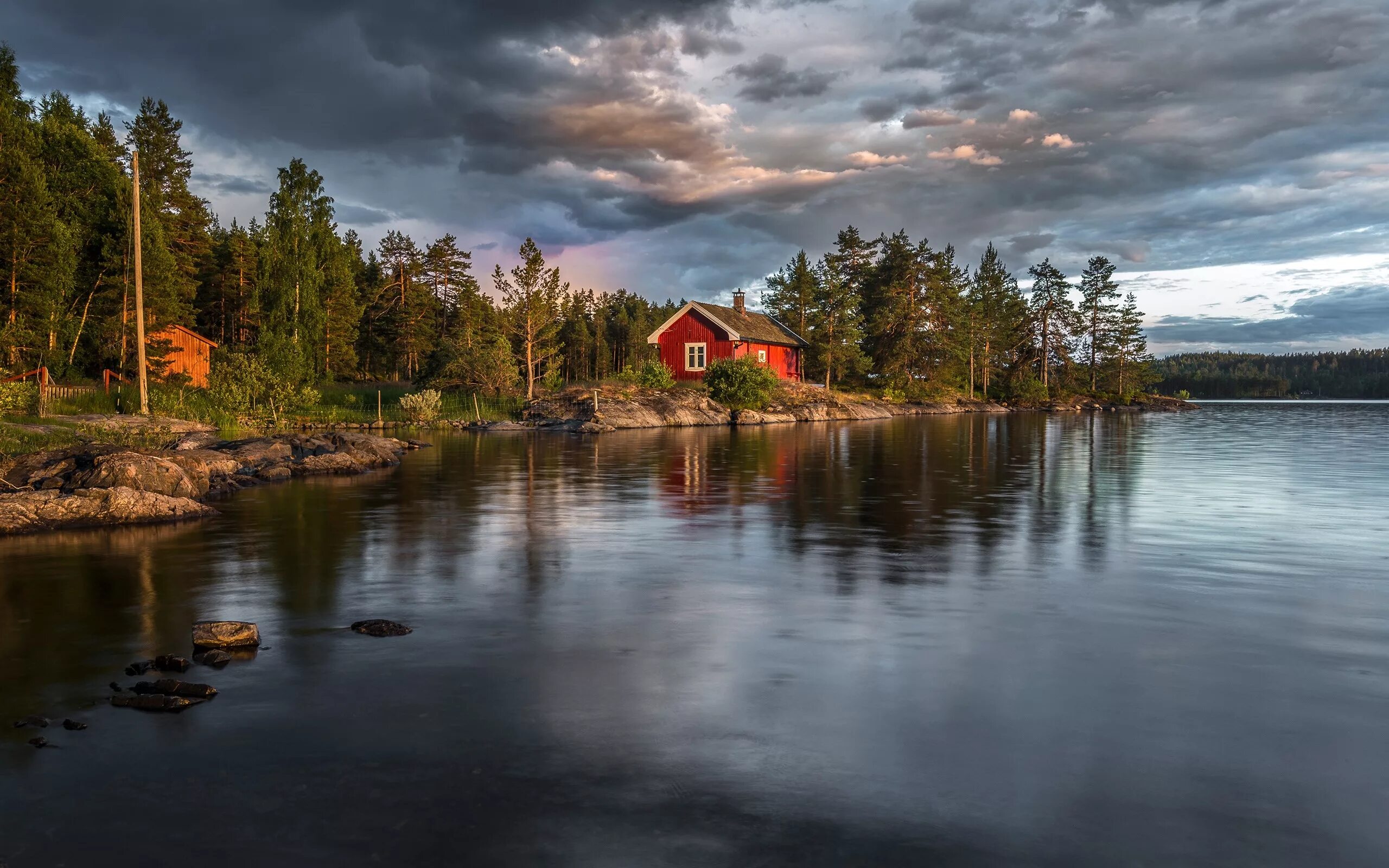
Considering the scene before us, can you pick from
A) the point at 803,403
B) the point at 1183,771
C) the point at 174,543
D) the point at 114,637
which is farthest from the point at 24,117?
the point at 1183,771

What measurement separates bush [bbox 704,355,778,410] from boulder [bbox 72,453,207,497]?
139ft

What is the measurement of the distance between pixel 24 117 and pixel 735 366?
41544 millimetres

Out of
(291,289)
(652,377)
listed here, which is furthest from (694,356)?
(291,289)

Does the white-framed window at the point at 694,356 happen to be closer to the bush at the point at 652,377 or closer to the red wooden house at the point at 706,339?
the red wooden house at the point at 706,339

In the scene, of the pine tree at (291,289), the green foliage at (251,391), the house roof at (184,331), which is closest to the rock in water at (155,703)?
the green foliage at (251,391)

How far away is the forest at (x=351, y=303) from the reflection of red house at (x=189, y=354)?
2.00m

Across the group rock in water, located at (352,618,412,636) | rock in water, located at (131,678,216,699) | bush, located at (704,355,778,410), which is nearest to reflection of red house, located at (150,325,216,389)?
bush, located at (704,355,778,410)

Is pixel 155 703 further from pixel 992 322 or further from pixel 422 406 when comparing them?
pixel 992 322

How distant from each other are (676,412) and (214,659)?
46.4m

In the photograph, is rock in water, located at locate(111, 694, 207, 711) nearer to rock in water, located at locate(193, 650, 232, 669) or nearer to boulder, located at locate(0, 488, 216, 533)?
rock in water, located at locate(193, 650, 232, 669)

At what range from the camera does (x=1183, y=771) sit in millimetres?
5395

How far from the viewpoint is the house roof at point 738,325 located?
2514 inches

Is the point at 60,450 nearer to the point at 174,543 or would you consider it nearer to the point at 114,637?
the point at 174,543

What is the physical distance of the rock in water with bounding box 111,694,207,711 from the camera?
6586 mm
